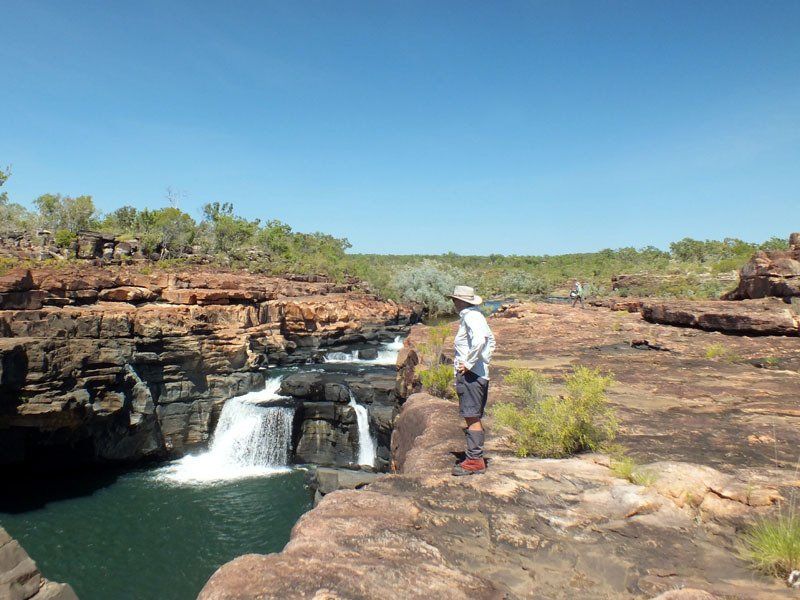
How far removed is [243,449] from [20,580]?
10.4m

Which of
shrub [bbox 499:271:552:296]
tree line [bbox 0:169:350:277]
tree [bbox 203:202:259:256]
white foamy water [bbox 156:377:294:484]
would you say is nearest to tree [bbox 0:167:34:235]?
tree line [bbox 0:169:350:277]

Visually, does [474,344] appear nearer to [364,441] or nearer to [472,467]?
[472,467]

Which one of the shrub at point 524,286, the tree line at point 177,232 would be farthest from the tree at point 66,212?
the shrub at point 524,286

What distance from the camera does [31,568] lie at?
253 inches

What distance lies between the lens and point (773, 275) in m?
11.5

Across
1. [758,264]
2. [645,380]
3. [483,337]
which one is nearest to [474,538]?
[483,337]

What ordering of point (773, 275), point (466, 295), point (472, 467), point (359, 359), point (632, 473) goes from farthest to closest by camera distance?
point (359, 359) < point (773, 275) < point (466, 295) < point (472, 467) < point (632, 473)

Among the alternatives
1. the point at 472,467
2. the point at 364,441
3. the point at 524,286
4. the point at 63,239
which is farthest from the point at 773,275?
the point at 524,286

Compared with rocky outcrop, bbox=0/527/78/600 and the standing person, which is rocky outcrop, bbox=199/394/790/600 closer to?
the standing person

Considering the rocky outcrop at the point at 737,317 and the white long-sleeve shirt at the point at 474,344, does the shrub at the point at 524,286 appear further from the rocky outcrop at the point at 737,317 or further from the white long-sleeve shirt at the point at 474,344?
the white long-sleeve shirt at the point at 474,344

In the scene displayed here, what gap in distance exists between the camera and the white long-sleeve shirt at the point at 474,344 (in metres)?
4.23

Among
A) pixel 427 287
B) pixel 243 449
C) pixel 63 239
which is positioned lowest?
pixel 243 449

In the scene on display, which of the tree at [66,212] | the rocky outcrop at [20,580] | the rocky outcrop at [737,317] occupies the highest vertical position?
the tree at [66,212]

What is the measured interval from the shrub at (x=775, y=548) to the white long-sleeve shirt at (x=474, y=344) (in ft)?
6.89
